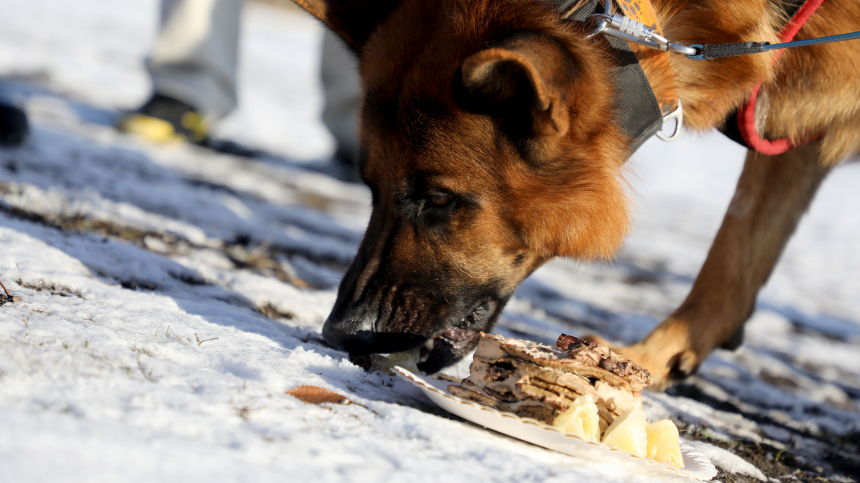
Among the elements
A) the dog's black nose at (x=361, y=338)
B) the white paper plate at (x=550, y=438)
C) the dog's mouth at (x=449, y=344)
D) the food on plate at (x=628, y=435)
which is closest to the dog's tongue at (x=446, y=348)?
the dog's mouth at (x=449, y=344)

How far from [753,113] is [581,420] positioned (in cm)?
136

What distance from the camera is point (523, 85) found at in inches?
56.7

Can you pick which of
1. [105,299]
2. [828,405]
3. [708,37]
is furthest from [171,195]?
[828,405]

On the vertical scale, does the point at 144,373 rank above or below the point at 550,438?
below

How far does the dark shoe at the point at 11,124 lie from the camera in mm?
3248

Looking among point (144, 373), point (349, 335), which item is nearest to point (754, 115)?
point (349, 335)

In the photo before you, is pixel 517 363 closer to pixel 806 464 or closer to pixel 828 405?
pixel 806 464

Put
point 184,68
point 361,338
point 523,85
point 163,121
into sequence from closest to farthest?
point 523,85, point 361,338, point 163,121, point 184,68

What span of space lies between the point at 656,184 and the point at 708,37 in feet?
26.8

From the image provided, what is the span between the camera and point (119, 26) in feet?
34.3

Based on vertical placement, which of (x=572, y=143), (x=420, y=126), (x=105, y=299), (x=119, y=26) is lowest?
(x=105, y=299)

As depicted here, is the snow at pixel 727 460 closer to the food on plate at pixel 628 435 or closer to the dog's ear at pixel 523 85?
the food on plate at pixel 628 435

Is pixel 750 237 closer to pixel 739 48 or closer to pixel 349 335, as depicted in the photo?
pixel 739 48

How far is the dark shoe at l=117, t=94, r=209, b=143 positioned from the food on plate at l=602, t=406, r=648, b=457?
4.44 metres
